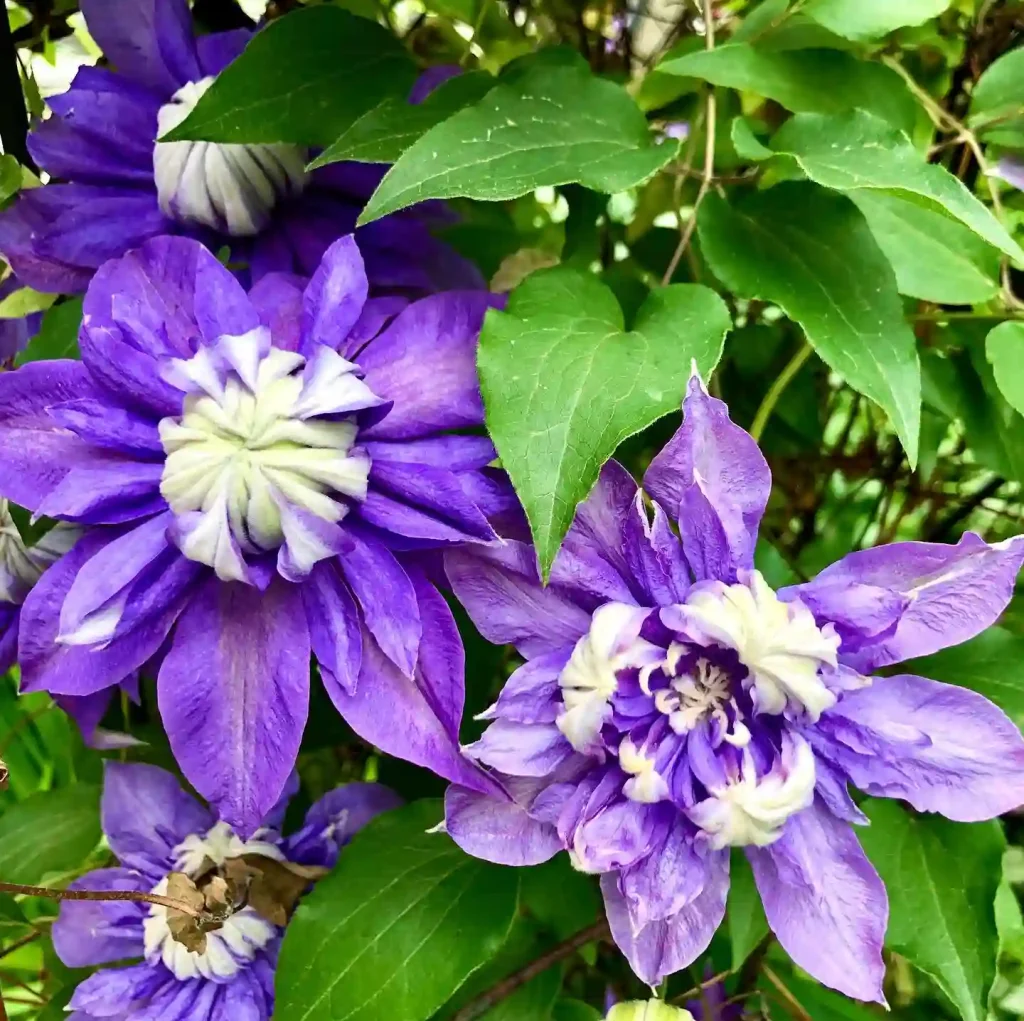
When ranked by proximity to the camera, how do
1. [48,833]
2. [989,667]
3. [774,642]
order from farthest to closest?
[48,833]
[989,667]
[774,642]

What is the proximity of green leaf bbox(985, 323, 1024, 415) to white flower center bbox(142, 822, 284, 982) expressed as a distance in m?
0.33

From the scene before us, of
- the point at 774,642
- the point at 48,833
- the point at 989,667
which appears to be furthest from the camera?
the point at 48,833

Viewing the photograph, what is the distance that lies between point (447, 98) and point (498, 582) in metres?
0.18

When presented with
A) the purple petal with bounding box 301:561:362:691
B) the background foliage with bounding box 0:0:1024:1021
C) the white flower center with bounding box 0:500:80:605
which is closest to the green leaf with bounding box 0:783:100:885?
the background foliage with bounding box 0:0:1024:1021

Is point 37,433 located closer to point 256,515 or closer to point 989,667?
point 256,515

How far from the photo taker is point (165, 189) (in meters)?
A: 0.36

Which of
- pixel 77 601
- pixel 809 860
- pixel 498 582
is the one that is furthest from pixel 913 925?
pixel 77 601

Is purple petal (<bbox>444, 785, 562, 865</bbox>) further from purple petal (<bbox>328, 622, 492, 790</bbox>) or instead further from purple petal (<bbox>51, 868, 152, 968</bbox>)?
purple petal (<bbox>51, 868, 152, 968</bbox>)

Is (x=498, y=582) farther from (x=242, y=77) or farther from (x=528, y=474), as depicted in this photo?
(x=242, y=77)

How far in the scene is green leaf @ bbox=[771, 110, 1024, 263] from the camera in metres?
0.27

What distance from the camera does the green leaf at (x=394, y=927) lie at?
1.08ft

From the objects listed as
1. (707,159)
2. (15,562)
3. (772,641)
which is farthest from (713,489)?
(15,562)

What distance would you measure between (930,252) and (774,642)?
0.19 m

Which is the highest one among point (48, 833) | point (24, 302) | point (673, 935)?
point (24, 302)
